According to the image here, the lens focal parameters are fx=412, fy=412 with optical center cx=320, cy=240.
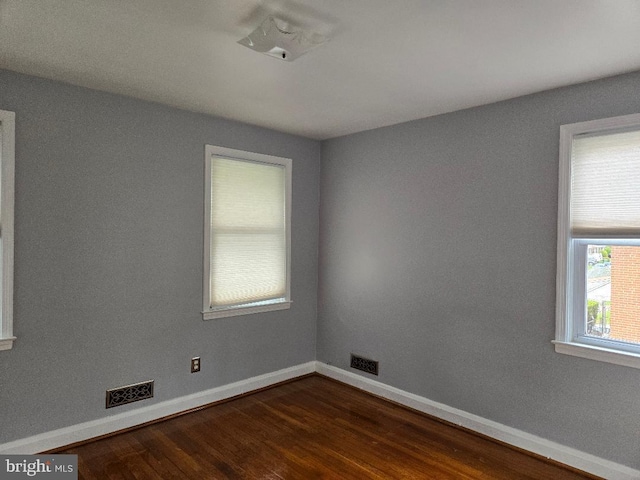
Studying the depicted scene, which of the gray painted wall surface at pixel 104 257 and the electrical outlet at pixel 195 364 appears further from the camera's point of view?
the electrical outlet at pixel 195 364

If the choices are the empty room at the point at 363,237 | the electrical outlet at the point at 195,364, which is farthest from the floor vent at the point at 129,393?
the electrical outlet at the point at 195,364

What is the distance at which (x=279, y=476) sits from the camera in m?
2.56

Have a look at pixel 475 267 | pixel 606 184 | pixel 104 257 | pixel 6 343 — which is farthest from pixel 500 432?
pixel 6 343

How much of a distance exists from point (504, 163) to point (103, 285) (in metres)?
3.07

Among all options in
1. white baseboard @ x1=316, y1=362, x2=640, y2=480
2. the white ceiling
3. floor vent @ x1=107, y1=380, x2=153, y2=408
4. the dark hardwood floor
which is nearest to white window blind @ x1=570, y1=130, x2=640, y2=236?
the white ceiling

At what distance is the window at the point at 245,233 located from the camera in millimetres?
3611

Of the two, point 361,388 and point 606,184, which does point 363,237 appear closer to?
point 361,388

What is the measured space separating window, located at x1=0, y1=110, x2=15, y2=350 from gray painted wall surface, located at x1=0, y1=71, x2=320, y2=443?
0.05 meters

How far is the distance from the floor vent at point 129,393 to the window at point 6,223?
0.79 metres

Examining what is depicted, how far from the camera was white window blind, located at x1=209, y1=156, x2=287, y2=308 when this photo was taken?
3652 millimetres

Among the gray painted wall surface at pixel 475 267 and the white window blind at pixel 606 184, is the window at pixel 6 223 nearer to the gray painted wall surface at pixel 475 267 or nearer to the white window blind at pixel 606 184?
the gray painted wall surface at pixel 475 267

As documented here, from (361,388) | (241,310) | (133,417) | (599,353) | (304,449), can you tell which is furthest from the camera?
(361,388)

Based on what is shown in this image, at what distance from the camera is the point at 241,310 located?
380 cm

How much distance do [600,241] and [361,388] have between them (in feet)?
7.88
